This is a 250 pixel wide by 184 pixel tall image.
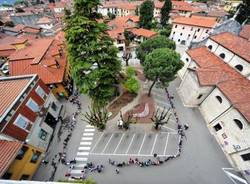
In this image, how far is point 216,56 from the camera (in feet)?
98.3

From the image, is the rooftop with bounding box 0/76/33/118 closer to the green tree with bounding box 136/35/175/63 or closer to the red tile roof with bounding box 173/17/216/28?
the green tree with bounding box 136/35/175/63

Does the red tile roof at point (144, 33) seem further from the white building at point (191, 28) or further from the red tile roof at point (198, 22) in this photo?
the red tile roof at point (198, 22)

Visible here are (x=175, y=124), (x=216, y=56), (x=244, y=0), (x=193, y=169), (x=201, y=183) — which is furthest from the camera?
(x=244, y=0)

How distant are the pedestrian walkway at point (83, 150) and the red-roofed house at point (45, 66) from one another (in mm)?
10256

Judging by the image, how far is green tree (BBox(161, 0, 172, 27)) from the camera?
56.3 m

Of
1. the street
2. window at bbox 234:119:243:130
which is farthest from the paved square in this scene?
window at bbox 234:119:243:130

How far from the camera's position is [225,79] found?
25.4 meters

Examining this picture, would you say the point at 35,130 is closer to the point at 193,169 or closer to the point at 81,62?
the point at 81,62

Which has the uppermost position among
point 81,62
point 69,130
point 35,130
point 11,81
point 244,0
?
point 244,0

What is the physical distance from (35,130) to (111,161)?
37.5 ft

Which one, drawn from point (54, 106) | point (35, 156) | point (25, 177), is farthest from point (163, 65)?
point (25, 177)

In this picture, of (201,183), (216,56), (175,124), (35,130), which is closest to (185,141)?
(175,124)

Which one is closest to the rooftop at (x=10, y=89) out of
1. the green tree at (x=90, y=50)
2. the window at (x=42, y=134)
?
the window at (x=42, y=134)

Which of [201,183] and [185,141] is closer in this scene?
[201,183]
